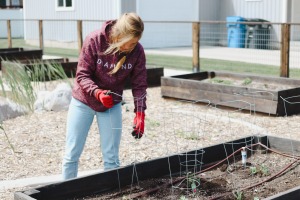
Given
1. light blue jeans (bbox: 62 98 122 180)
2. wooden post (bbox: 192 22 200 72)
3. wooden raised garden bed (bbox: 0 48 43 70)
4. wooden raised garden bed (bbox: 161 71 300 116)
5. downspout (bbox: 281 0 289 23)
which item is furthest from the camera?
downspout (bbox: 281 0 289 23)

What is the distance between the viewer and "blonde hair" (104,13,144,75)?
3.71m

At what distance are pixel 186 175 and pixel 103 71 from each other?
3.42 feet

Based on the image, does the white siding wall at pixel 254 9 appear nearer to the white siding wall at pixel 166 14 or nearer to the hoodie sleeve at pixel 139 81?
the white siding wall at pixel 166 14

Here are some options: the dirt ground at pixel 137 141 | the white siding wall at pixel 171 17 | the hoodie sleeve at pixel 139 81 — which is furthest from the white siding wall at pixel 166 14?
the hoodie sleeve at pixel 139 81

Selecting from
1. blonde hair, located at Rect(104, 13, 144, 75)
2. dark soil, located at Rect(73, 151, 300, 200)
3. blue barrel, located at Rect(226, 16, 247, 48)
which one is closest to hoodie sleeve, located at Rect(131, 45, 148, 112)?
blonde hair, located at Rect(104, 13, 144, 75)

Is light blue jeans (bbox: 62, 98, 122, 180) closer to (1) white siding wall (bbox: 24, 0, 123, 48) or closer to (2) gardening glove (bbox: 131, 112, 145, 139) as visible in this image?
(2) gardening glove (bbox: 131, 112, 145, 139)

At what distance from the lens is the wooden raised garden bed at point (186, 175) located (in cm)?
371

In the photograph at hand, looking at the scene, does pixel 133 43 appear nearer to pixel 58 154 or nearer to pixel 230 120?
pixel 58 154

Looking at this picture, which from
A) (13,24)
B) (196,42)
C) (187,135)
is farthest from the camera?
(13,24)

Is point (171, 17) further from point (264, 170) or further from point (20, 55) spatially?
point (264, 170)

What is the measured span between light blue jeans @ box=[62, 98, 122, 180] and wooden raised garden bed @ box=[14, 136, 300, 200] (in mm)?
228

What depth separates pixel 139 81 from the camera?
414 cm

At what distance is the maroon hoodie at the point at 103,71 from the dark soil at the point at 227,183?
0.58 m

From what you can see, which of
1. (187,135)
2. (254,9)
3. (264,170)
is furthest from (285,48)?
(254,9)
